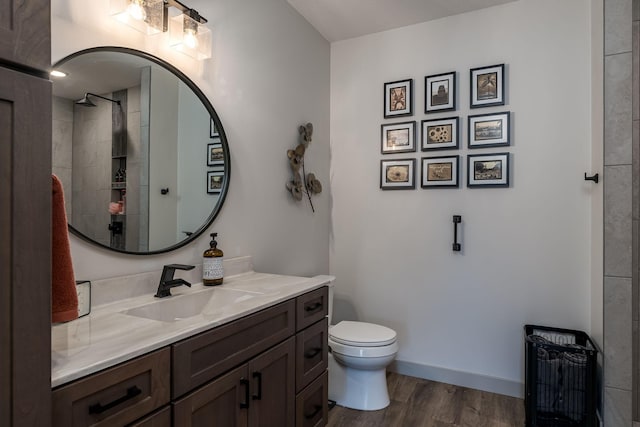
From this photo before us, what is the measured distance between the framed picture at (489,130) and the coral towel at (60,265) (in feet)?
8.11

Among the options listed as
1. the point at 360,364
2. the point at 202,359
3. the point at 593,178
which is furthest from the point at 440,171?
the point at 202,359

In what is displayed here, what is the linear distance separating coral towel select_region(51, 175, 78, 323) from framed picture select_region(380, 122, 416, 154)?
2.38 metres

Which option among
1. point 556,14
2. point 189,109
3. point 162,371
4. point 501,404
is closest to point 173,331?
point 162,371

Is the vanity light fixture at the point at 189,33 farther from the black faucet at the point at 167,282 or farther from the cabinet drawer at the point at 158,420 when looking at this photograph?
the cabinet drawer at the point at 158,420

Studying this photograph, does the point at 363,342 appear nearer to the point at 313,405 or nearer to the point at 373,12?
the point at 313,405

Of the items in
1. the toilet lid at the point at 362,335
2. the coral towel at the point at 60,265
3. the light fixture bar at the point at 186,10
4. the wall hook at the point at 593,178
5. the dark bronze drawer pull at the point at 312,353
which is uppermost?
the light fixture bar at the point at 186,10

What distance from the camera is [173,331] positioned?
1.11 metres

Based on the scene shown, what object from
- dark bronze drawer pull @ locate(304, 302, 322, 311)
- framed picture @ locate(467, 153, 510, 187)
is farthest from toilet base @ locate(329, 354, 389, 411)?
framed picture @ locate(467, 153, 510, 187)

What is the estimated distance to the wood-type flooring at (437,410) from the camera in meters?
2.20

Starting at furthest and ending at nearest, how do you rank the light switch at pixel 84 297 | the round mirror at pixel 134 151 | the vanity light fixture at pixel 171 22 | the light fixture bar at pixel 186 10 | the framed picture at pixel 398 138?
the framed picture at pixel 398 138 < the light fixture bar at pixel 186 10 < the vanity light fixture at pixel 171 22 < the round mirror at pixel 134 151 < the light switch at pixel 84 297

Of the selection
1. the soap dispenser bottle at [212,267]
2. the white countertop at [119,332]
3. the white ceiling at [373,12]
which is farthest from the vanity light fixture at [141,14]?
the white ceiling at [373,12]

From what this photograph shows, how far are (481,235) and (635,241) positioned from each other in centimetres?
85

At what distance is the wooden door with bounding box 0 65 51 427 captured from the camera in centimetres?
69

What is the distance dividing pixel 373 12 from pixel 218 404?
262cm
